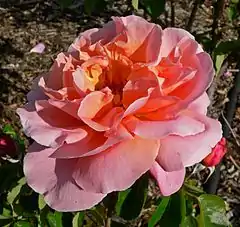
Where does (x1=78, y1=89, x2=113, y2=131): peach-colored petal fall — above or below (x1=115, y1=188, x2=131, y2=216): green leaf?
above

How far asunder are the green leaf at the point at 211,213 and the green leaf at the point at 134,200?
10 centimetres

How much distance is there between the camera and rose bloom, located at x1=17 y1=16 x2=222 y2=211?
84 cm

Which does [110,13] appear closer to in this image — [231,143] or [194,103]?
[231,143]

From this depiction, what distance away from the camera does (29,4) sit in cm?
347

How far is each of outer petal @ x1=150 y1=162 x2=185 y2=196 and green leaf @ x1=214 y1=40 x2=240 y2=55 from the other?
489 mm

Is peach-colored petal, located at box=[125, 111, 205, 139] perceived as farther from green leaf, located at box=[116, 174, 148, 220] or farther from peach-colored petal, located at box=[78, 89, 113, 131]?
green leaf, located at box=[116, 174, 148, 220]

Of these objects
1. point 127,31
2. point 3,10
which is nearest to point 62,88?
point 127,31

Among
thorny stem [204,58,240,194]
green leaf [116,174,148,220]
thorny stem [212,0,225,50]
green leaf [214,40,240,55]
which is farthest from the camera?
thorny stem [204,58,240,194]

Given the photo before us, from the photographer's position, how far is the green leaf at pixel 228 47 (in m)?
1.31

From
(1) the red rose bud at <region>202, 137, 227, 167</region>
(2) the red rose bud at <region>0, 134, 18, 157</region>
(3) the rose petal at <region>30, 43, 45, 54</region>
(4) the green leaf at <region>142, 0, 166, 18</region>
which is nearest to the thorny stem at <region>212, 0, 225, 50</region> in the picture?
(4) the green leaf at <region>142, 0, 166, 18</region>

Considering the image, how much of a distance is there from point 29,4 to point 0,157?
2322 millimetres

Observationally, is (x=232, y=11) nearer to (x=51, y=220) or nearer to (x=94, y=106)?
(x=51, y=220)

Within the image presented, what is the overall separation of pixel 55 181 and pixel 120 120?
0.36 feet

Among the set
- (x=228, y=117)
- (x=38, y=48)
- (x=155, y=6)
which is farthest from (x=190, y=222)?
(x=38, y=48)
